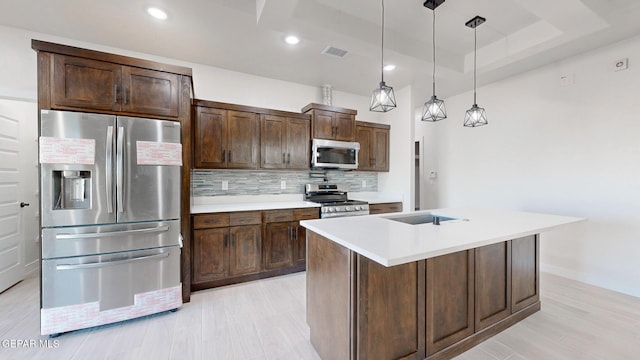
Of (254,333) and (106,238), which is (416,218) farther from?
(106,238)

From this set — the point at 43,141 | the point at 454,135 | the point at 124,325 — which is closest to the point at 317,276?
the point at 124,325

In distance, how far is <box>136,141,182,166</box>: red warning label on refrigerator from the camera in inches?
89.3

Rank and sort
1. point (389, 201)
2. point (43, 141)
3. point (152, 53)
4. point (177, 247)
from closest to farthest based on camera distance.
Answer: point (43, 141)
point (177, 247)
point (152, 53)
point (389, 201)

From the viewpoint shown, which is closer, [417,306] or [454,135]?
[417,306]

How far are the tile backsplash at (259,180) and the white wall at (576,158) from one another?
92.3 inches

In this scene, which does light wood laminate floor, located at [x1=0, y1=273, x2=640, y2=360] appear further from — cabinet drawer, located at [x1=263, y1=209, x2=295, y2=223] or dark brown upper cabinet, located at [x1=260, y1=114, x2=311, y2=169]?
dark brown upper cabinet, located at [x1=260, y1=114, x2=311, y2=169]

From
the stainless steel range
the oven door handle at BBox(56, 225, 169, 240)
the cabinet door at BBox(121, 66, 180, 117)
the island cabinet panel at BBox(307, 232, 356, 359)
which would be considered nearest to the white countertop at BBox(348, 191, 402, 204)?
the stainless steel range

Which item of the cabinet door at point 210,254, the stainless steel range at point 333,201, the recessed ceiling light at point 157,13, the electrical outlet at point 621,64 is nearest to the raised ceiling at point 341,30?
the recessed ceiling light at point 157,13

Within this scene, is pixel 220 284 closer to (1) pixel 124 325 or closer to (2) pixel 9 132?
(1) pixel 124 325

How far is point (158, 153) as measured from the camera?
2.33m

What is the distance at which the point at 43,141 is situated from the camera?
6.45 feet

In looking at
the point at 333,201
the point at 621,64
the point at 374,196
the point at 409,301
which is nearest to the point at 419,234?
the point at 409,301

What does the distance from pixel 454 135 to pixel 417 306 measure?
12.4 ft

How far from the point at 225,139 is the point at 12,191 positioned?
8.14 feet
